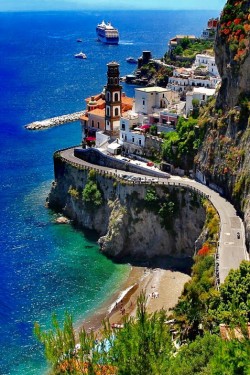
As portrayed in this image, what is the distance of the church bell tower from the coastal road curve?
11572 millimetres

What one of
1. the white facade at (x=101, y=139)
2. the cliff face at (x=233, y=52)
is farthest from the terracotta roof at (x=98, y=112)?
the cliff face at (x=233, y=52)

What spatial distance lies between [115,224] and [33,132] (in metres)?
59.2

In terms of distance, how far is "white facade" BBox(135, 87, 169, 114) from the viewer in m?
83.1

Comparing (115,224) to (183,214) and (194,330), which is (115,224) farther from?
(194,330)

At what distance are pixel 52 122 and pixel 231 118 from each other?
70943 millimetres

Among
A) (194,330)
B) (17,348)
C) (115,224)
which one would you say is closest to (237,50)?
(115,224)

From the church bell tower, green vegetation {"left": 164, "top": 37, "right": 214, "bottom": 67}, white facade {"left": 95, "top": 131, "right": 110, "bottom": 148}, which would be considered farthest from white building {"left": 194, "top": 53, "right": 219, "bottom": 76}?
white facade {"left": 95, "top": 131, "right": 110, "bottom": 148}

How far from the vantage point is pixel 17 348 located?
2108 inches

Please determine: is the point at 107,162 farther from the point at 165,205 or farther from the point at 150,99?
the point at 165,205

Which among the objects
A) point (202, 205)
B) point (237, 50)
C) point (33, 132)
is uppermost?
point (237, 50)

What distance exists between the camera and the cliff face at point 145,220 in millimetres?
66812

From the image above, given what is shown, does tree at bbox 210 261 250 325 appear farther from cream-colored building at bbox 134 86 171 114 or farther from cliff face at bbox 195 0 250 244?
cream-colored building at bbox 134 86 171 114

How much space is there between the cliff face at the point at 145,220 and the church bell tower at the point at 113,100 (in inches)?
514

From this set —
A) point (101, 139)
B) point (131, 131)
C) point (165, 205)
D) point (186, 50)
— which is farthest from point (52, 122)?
point (165, 205)
